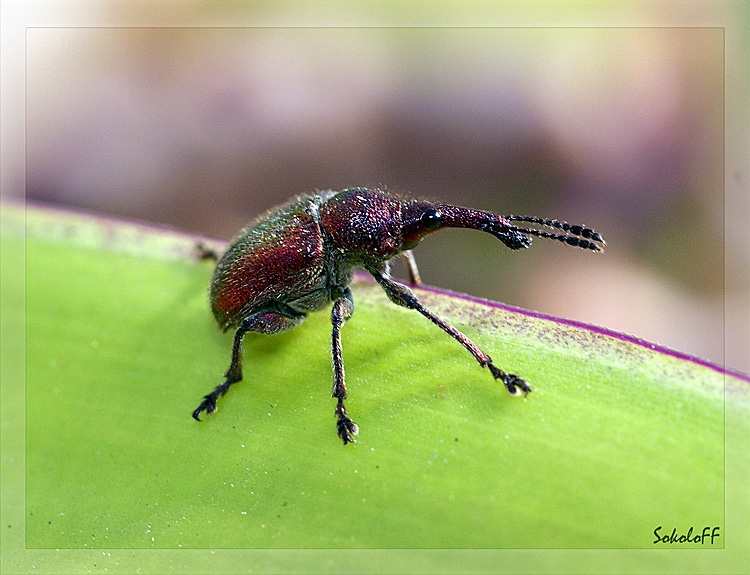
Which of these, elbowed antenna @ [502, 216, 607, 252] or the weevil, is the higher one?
elbowed antenna @ [502, 216, 607, 252]

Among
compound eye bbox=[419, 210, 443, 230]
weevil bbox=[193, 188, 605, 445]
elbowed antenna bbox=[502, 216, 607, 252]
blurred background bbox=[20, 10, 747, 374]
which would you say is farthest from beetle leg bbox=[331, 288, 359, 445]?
elbowed antenna bbox=[502, 216, 607, 252]

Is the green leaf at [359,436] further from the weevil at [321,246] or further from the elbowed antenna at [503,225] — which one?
the elbowed antenna at [503,225]

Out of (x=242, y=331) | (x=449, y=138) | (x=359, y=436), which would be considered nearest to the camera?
(x=359, y=436)

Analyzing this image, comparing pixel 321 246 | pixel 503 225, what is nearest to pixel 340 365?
pixel 321 246

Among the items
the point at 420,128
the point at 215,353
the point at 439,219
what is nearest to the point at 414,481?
the point at 215,353

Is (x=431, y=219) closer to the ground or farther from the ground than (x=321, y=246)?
farther from the ground

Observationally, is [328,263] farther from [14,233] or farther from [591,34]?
[591,34]

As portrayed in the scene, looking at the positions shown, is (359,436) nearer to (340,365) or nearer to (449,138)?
(340,365)

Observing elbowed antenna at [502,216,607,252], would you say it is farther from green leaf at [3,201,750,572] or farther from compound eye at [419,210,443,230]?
green leaf at [3,201,750,572]
